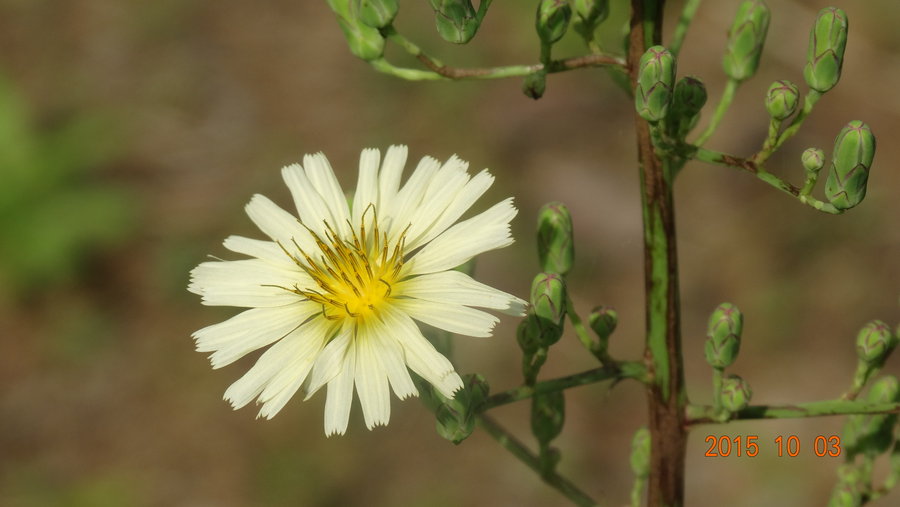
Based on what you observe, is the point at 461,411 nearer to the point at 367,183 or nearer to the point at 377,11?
the point at 367,183

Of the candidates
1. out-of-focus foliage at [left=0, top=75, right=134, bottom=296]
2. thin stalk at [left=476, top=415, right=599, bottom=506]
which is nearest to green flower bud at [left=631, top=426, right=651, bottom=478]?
thin stalk at [left=476, top=415, right=599, bottom=506]

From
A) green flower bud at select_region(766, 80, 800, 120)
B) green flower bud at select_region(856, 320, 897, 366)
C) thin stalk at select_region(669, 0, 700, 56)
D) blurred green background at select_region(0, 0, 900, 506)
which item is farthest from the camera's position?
blurred green background at select_region(0, 0, 900, 506)

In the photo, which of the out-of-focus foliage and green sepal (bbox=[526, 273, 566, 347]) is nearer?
green sepal (bbox=[526, 273, 566, 347])

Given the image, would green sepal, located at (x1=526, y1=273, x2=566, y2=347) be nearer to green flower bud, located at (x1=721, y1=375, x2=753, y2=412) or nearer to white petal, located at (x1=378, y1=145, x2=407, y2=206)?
green flower bud, located at (x1=721, y1=375, x2=753, y2=412)

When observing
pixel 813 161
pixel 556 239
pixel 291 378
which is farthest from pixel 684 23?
pixel 291 378

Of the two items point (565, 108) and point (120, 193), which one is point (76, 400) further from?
point (565, 108)

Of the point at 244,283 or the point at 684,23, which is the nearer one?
the point at 684,23
